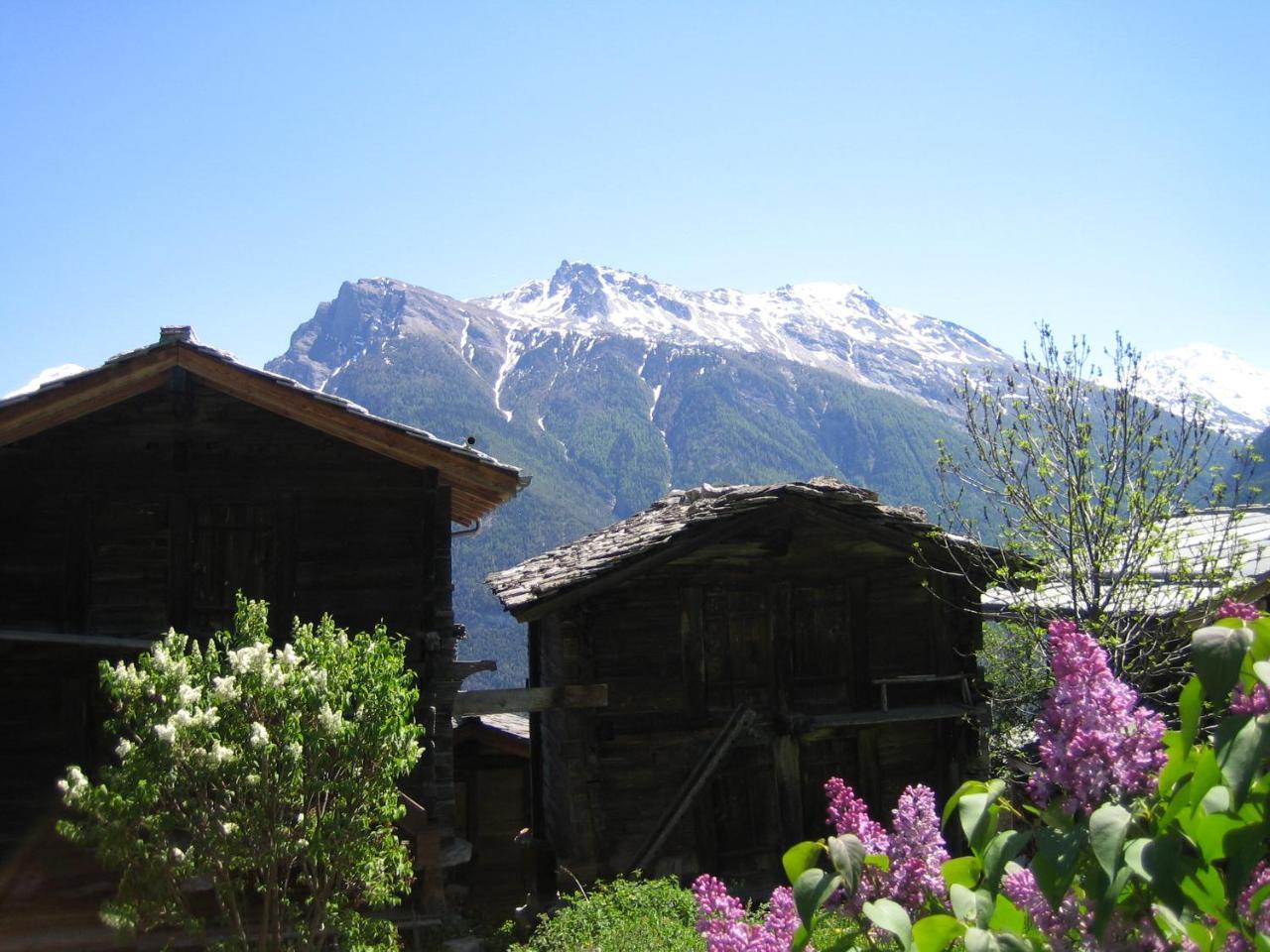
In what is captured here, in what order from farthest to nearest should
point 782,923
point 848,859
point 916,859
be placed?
1. point 782,923
2. point 916,859
3. point 848,859

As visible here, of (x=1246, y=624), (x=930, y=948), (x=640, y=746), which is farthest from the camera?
(x=640, y=746)

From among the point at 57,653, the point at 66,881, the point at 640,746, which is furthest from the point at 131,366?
the point at 640,746

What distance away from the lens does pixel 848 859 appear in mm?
2166

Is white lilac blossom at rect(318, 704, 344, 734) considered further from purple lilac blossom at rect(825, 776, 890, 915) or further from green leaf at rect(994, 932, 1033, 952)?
green leaf at rect(994, 932, 1033, 952)

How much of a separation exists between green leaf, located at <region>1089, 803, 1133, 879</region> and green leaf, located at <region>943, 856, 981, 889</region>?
388mm

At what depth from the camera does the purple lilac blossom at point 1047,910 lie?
2.20 meters

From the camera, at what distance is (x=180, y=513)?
1213cm

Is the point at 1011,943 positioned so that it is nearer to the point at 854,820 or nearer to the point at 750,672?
the point at 854,820

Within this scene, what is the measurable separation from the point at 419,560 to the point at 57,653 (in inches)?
159

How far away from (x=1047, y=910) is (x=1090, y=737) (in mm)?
414

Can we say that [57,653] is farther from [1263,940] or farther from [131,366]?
[1263,940]

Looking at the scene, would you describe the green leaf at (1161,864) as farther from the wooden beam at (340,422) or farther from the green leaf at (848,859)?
the wooden beam at (340,422)

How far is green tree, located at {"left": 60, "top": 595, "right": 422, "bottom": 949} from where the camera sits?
7875mm

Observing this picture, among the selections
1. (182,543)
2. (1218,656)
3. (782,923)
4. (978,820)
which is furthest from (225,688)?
(1218,656)
